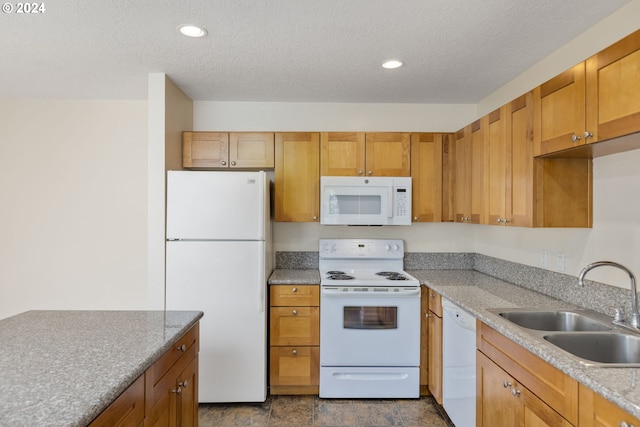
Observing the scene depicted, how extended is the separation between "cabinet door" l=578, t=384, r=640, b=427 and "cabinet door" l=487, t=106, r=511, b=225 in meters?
1.17

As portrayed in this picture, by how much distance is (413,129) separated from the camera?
3.18 metres

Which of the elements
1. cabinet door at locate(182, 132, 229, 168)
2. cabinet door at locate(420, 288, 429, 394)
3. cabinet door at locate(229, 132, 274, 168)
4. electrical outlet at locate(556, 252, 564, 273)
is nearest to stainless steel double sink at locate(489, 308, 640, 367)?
electrical outlet at locate(556, 252, 564, 273)

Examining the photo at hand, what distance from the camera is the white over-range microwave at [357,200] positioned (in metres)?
2.81

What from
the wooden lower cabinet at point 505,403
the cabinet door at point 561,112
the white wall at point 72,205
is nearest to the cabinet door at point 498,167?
the cabinet door at point 561,112

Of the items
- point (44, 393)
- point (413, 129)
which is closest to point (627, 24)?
point (413, 129)

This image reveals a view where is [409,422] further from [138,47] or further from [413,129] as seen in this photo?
[138,47]

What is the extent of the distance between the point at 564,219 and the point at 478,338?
80 cm

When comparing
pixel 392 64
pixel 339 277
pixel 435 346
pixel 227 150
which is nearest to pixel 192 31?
pixel 227 150

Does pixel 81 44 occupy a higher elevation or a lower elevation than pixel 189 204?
higher

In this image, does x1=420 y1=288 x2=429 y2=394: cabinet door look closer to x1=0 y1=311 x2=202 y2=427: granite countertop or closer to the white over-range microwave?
the white over-range microwave

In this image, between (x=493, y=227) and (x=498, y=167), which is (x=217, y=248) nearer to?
(x=498, y=167)

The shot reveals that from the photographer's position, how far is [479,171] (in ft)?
8.09

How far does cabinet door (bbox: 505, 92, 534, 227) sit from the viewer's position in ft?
6.10

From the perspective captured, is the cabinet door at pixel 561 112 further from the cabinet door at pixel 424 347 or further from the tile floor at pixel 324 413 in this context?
the tile floor at pixel 324 413
